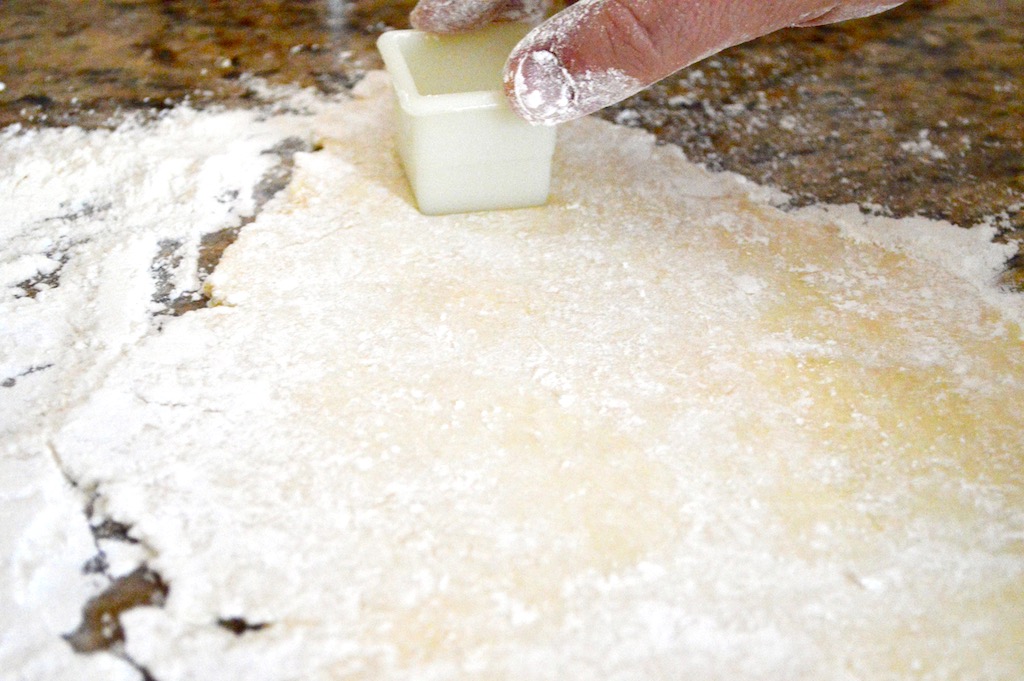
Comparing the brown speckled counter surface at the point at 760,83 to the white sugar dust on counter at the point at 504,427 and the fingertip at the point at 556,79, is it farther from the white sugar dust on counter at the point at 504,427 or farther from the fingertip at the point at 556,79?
the fingertip at the point at 556,79

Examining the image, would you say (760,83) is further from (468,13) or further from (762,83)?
(468,13)

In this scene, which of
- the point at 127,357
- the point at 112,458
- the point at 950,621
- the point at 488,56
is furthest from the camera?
the point at 488,56

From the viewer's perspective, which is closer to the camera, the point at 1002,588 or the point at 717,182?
the point at 1002,588

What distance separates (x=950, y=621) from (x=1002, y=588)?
0.28ft

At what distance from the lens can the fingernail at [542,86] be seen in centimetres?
128

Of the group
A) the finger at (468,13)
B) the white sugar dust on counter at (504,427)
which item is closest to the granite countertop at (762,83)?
the white sugar dust on counter at (504,427)

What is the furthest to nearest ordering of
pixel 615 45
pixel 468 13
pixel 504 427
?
pixel 468 13
pixel 615 45
pixel 504 427

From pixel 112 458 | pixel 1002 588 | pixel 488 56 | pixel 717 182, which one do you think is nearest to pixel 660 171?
pixel 717 182

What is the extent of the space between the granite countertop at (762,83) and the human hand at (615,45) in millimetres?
375

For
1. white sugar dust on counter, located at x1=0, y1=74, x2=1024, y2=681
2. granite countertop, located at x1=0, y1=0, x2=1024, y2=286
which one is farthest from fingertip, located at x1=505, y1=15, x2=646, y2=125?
granite countertop, located at x1=0, y1=0, x2=1024, y2=286

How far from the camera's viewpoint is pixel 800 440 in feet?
3.73

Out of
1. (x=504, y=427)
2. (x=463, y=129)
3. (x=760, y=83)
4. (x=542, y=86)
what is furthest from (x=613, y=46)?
(x=760, y=83)

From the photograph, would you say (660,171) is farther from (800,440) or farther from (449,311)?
(800,440)

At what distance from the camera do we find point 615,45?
1259mm
